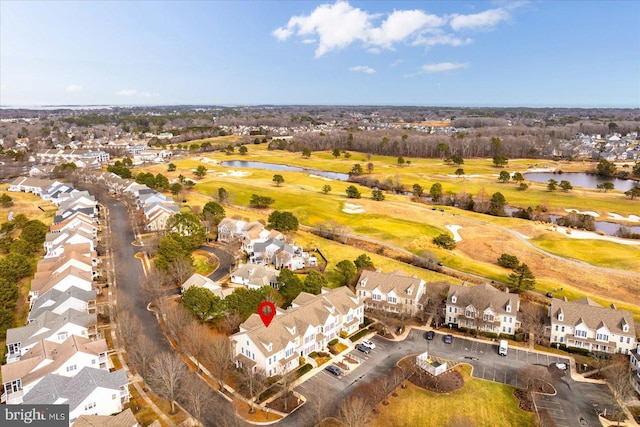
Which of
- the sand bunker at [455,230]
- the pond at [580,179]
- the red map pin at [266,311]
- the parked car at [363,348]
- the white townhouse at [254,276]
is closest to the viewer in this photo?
the red map pin at [266,311]

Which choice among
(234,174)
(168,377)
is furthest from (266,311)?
(234,174)

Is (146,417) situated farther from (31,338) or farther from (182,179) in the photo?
(182,179)

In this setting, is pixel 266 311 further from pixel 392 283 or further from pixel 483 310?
pixel 483 310

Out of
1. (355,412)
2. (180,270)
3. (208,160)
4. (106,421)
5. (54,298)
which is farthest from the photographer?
(208,160)

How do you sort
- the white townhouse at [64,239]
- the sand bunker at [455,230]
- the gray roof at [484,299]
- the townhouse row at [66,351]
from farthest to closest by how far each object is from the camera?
1. the sand bunker at [455,230]
2. the white townhouse at [64,239]
3. the gray roof at [484,299]
4. the townhouse row at [66,351]

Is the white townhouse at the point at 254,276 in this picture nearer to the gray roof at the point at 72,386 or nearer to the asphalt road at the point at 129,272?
the asphalt road at the point at 129,272

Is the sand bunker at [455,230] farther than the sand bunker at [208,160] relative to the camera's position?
No

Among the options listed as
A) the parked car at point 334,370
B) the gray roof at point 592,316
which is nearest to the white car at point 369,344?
the parked car at point 334,370
